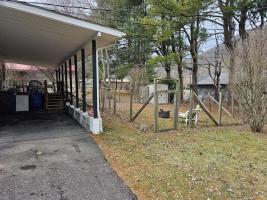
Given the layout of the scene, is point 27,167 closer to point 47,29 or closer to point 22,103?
point 47,29

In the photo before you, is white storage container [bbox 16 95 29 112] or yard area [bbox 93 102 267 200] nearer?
yard area [bbox 93 102 267 200]

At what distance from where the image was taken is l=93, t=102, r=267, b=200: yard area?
429 cm

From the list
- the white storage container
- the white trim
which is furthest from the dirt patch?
the white storage container

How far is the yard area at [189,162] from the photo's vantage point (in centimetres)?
429

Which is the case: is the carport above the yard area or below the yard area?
above

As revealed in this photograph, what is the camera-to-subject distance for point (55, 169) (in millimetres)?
5234

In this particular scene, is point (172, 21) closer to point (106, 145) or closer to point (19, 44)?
point (19, 44)

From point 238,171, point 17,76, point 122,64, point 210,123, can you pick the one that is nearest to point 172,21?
point 210,123

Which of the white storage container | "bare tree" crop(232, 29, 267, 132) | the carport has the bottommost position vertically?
the white storage container

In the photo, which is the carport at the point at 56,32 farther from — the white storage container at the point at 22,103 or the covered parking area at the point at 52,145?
the white storage container at the point at 22,103

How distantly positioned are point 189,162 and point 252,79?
449 centimetres

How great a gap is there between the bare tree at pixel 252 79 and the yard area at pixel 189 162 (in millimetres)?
635

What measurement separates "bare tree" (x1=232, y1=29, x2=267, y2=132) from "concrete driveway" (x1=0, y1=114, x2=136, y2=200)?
16.2ft

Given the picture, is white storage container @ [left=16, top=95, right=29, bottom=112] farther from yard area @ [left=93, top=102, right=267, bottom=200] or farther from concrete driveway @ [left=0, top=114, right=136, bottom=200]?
yard area @ [left=93, top=102, right=267, bottom=200]
